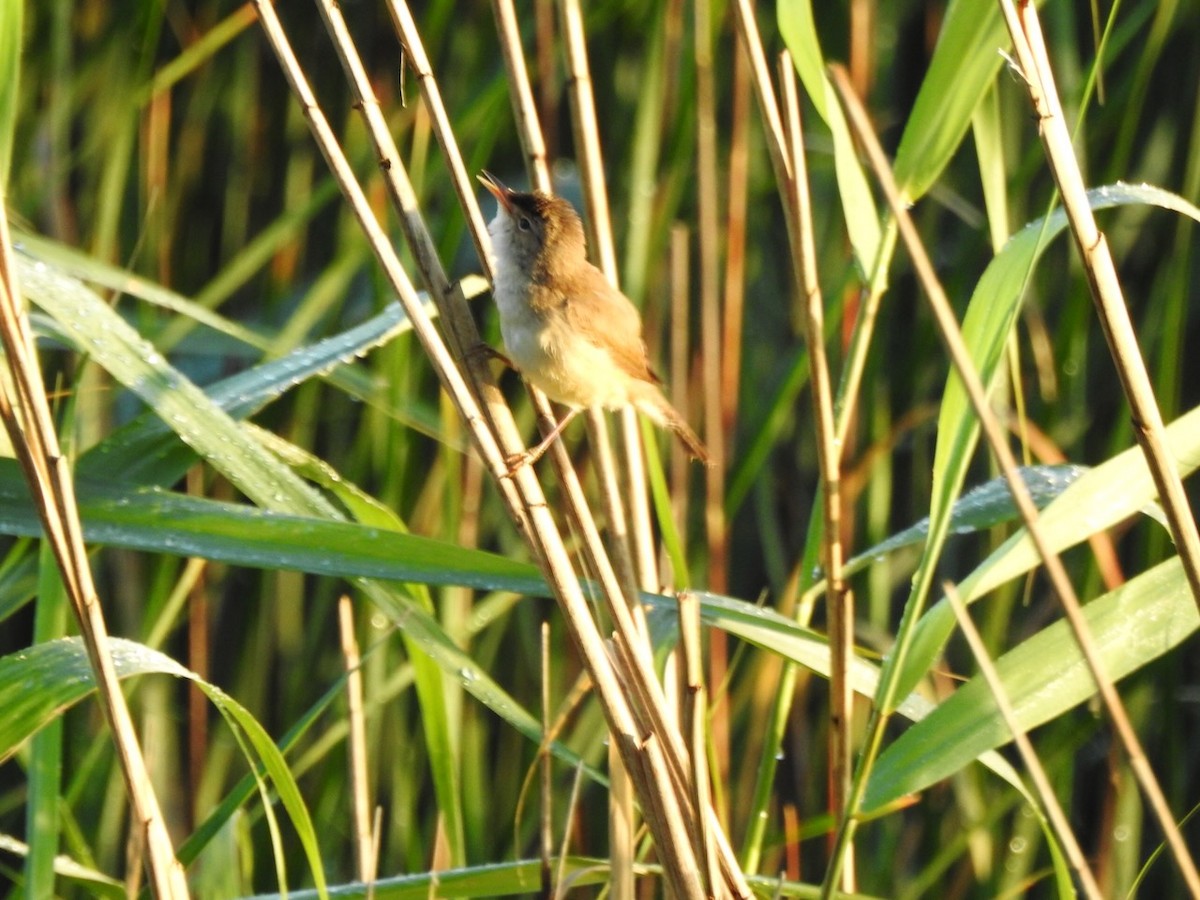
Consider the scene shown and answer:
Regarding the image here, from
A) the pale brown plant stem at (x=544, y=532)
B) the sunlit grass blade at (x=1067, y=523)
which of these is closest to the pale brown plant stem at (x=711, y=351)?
the pale brown plant stem at (x=544, y=532)

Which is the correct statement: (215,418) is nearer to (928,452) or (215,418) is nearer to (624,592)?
(624,592)

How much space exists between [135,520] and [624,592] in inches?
17.9

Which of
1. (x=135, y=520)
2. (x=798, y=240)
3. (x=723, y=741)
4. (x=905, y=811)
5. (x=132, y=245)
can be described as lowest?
(x=905, y=811)

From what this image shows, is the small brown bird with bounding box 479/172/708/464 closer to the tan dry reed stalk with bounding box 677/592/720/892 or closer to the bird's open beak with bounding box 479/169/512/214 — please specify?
the bird's open beak with bounding box 479/169/512/214

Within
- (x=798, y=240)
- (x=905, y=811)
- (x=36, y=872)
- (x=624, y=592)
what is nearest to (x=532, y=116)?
(x=798, y=240)

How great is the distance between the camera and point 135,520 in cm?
127

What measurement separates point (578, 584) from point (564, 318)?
0.81 metres

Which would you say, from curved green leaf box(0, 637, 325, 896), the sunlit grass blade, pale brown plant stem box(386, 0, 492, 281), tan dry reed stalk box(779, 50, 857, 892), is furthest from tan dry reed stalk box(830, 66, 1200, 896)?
curved green leaf box(0, 637, 325, 896)

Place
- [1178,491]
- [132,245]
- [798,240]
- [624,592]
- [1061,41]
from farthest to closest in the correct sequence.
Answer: [132,245] → [1061,41] → [624,592] → [798,240] → [1178,491]

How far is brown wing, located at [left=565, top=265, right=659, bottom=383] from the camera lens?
1979 mm

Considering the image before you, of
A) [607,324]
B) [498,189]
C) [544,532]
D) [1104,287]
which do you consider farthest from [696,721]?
[607,324]

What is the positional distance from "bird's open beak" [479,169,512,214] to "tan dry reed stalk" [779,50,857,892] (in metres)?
0.58

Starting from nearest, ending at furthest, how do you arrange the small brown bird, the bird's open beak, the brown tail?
the bird's open beak
the small brown bird
the brown tail

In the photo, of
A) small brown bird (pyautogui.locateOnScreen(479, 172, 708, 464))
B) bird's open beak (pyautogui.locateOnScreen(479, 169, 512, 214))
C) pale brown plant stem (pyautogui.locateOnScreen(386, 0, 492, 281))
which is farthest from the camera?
small brown bird (pyautogui.locateOnScreen(479, 172, 708, 464))
